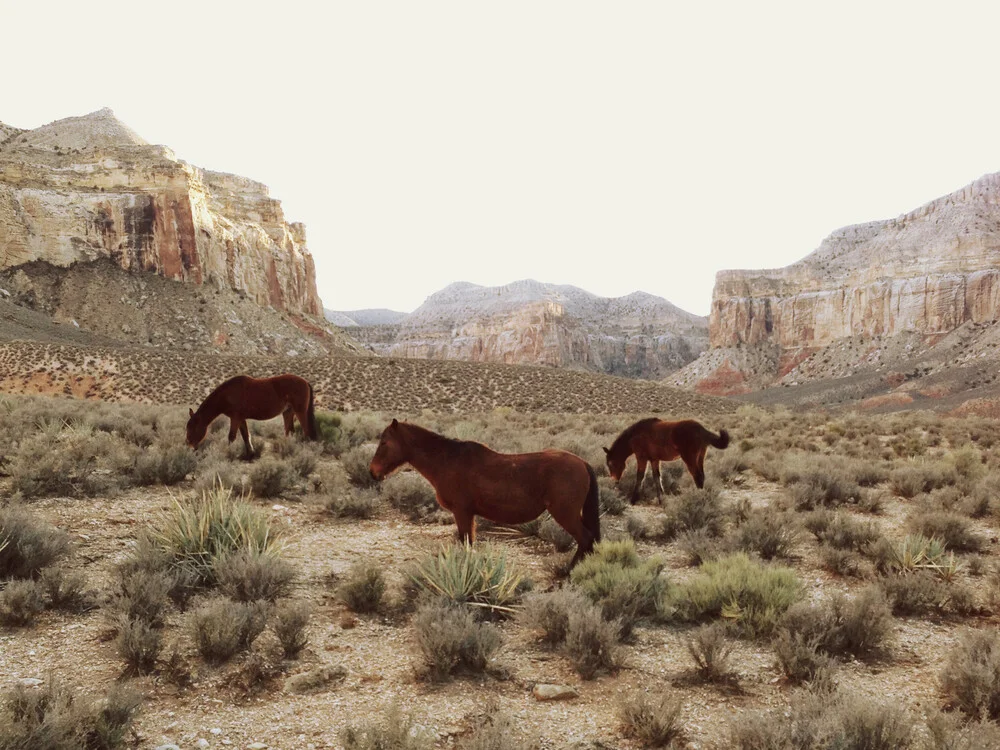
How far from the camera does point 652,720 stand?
3.72m

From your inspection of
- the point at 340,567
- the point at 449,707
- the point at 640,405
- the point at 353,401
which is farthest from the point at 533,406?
the point at 449,707

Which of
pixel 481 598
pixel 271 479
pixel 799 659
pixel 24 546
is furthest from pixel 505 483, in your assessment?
pixel 271 479

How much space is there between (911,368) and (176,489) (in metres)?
94.6

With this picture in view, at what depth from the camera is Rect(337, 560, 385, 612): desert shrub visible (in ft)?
18.6

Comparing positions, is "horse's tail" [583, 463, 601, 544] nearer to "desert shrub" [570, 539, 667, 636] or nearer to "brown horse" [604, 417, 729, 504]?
"desert shrub" [570, 539, 667, 636]

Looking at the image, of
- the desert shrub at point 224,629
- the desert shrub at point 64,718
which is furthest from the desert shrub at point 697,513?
the desert shrub at point 64,718

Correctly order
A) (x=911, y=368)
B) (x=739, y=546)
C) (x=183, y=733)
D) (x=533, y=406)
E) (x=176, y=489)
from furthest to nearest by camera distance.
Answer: (x=911, y=368) → (x=533, y=406) → (x=176, y=489) → (x=739, y=546) → (x=183, y=733)

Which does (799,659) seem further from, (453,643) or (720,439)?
(720,439)

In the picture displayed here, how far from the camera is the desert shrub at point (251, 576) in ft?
18.2

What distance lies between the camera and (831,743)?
11.0 feet

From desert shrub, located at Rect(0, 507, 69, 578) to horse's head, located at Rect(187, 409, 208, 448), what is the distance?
17.1 feet

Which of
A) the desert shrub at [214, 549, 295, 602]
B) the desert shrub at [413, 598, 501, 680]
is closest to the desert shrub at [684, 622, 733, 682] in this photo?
the desert shrub at [413, 598, 501, 680]

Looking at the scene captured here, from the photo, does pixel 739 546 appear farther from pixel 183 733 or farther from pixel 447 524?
pixel 183 733

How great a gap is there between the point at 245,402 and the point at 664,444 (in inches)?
313
